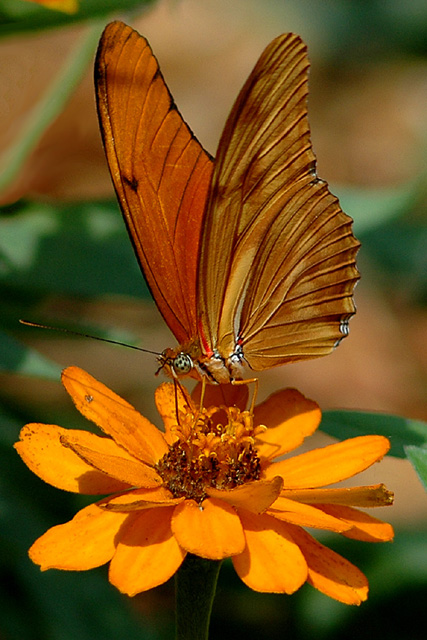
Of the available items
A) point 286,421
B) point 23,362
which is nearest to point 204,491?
point 286,421

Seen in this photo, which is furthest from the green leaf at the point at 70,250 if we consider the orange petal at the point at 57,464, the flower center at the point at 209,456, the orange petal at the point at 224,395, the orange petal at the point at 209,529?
the orange petal at the point at 209,529

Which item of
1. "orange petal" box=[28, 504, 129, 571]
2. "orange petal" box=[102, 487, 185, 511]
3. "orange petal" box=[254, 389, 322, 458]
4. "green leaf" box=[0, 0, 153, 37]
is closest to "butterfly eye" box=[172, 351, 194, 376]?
"orange petal" box=[254, 389, 322, 458]

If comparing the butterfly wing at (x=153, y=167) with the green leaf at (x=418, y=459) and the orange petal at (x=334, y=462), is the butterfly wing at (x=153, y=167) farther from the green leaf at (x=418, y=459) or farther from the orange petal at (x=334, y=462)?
the green leaf at (x=418, y=459)

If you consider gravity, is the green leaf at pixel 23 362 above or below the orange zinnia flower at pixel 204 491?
above

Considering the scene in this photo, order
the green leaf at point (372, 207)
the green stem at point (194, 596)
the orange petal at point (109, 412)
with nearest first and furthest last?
1. the green stem at point (194, 596)
2. the orange petal at point (109, 412)
3. the green leaf at point (372, 207)

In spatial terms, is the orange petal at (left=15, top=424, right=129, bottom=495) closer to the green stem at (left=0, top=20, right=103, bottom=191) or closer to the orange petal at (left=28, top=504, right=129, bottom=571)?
the orange petal at (left=28, top=504, right=129, bottom=571)

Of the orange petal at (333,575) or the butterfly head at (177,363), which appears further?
the butterfly head at (177,363)

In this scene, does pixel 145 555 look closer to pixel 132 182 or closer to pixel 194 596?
pixel 194 596
